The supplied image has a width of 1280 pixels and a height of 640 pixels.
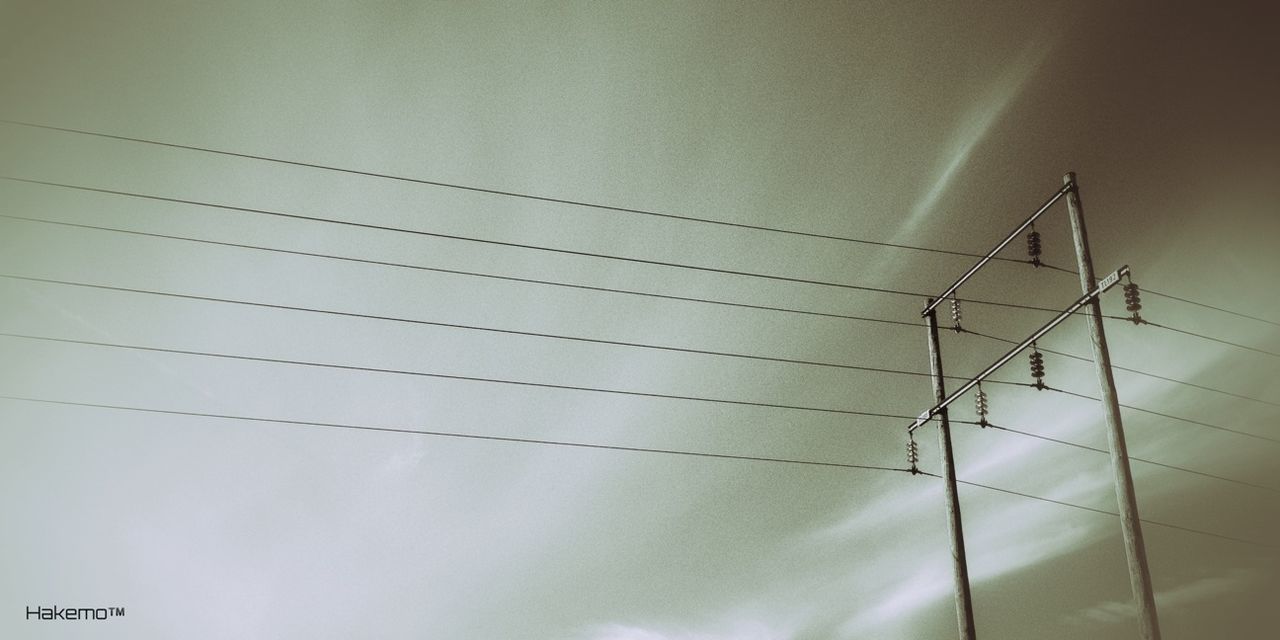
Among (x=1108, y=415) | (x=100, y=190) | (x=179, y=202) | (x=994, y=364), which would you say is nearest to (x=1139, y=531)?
(x=1108, y=415)

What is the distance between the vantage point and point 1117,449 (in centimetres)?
1354

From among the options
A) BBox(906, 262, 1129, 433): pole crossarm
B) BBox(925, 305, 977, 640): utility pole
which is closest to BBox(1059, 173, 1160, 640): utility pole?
BBox(906, 262, 1129, 433): pole crossarm

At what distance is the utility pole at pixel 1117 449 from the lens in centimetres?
1244

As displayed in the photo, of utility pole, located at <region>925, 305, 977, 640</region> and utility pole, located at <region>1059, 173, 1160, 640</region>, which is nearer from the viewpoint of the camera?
utility pole, located at <region>1059, 173, 1160, 640</region>

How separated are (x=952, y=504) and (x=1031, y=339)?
4182 millimetres

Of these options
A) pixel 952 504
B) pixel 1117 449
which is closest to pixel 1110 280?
pixel 1117 449

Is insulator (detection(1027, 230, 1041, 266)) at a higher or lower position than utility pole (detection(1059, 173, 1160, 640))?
higher

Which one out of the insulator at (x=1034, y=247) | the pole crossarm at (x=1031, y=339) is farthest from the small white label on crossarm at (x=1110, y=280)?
the insulator at (x=1034, y=247)

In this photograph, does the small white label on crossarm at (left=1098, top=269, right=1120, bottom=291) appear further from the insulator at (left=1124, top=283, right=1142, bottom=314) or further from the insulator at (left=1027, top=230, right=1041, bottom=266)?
the insulator at (left=1027, top=230, right=1041, bottom=266)

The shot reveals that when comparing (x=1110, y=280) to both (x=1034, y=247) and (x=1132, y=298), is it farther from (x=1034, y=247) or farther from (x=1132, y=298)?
(x=1034, y=247)

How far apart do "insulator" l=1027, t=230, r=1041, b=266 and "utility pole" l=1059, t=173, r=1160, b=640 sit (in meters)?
1.54

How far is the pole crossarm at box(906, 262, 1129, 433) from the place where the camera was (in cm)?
1445

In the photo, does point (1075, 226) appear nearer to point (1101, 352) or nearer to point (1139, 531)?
point (1101, 352)

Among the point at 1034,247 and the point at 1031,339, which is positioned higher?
the point at 1034,247
